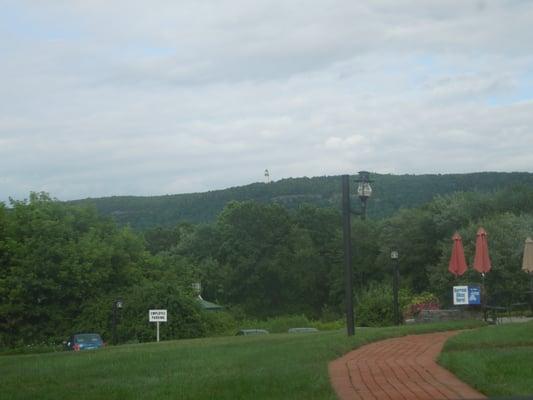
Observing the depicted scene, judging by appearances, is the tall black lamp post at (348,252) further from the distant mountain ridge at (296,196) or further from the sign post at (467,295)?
the distant mountain ridge at (296,196)

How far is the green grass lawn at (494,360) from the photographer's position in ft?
32.6

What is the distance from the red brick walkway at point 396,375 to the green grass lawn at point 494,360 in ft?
0.61

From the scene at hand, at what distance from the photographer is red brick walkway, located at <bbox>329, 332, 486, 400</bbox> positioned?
10.1 m

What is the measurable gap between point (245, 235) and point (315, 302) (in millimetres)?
9924

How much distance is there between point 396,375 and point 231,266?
7113 cm

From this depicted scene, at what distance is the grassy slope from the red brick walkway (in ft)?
1.03

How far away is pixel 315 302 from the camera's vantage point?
8438 cm

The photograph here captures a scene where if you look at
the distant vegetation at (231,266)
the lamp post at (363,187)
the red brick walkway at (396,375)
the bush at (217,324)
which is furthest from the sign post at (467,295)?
the bush at (217,324)

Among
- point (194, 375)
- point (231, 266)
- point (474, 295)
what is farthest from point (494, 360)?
point (231, 266)

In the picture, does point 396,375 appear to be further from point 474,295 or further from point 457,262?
point 457,262

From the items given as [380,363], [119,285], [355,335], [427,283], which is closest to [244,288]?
[427,283]

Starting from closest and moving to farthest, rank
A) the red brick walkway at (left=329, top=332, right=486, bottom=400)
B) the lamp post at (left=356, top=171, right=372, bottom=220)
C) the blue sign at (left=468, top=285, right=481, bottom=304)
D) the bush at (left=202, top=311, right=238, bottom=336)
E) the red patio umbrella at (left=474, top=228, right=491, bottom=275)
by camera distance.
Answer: the red brick walkway at (left=329, top=332, right=486, bottom=400) → the lamp post at (left=356, top=171, right=372, bottom=220) → the blue sign at (left=468, top=285, right=481, bottom=304) → the red patio umbrella at (left=474, top=228, right=491, bottom=275) → the bush at (left=202, top=311, right=238, bottom=336)

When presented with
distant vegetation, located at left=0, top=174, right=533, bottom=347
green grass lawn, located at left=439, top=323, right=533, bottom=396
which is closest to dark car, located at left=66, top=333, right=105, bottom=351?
distant vegetation, located at left=0, top=174, right=533, bottom=347

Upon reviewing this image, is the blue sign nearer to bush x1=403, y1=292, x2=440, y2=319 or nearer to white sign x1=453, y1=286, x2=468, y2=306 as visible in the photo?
white sign x1=453, y1=286, x2=468, y2=306
